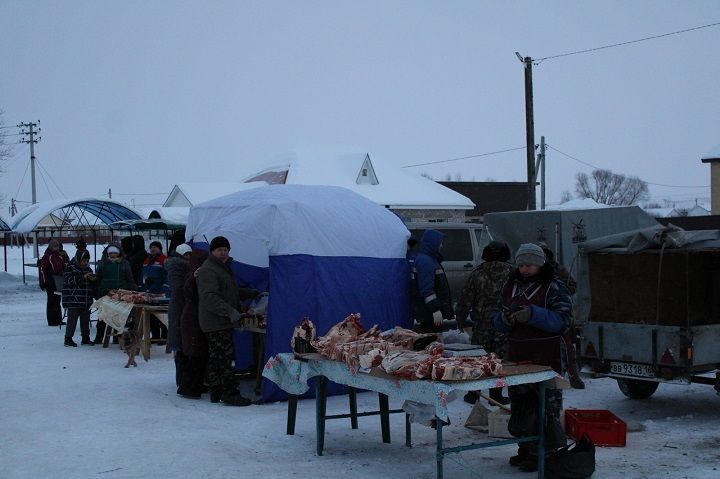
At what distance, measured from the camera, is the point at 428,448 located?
8.70 m

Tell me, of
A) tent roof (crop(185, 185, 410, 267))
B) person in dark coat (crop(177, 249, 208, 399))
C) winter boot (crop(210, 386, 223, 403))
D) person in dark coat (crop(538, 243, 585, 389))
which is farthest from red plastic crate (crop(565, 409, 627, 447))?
person in dark coat (crop(177, 249, 208, 399))

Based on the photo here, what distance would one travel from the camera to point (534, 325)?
24.3 ft

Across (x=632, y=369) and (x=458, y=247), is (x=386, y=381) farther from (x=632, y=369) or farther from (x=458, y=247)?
(x=458, y=247)

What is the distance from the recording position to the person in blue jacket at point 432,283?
37.1 ft

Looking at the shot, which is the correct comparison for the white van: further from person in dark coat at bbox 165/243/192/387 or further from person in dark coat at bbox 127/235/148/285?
person in dark coat at bbox 127/235/148/285

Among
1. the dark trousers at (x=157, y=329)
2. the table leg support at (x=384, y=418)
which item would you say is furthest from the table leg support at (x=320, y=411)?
the dark trousers at (x=157, y=329)

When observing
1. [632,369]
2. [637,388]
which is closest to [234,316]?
[632,369]

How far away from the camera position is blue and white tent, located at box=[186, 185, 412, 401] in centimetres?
1112

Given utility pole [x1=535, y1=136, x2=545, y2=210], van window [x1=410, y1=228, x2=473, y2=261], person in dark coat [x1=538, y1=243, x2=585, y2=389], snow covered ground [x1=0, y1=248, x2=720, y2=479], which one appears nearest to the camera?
snow covered ground [x1=0, y1=248, x2=720, y2=479]

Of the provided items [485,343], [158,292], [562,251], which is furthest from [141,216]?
[485,343]

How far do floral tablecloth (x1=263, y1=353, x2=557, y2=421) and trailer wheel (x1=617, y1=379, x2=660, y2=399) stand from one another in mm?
4414

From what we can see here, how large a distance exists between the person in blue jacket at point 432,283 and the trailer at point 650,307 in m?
1.65

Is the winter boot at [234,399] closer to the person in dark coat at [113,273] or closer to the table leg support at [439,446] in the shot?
the table leg support at [439,446]

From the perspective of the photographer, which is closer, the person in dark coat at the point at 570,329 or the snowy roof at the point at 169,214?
the person in dark coat at the point at 570,329
